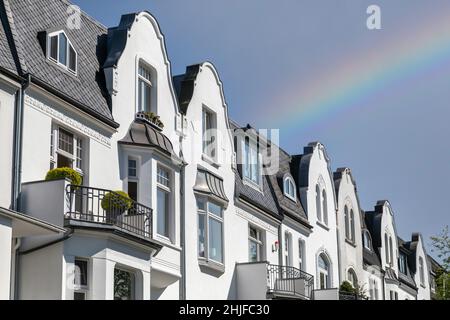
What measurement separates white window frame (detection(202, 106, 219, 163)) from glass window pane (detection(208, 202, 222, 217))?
157 centimetres

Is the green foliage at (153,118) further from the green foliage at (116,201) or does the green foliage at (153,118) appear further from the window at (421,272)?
the window at (421,272)

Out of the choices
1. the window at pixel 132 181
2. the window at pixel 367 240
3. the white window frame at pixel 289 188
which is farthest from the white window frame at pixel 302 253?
the window at pixel 132 181

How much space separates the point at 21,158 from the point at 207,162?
10544 millimetres

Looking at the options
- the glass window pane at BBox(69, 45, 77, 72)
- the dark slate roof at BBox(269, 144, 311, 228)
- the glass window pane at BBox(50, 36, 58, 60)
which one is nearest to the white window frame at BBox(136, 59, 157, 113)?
the glass window pane at BBox(69, 45, 77, 72)

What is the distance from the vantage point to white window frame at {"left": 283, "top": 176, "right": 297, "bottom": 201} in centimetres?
4041

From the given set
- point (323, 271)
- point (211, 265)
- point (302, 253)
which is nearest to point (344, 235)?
point (323, 271)

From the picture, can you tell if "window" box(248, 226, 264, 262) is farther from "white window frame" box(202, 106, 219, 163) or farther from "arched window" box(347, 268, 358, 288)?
"arched window" box(347, 268, 358, 288)

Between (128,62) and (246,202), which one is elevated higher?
(128,62)

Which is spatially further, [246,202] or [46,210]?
[246,202]

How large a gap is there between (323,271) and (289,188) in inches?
176

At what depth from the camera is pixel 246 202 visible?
3494 cm

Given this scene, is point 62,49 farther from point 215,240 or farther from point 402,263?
point 402,263
